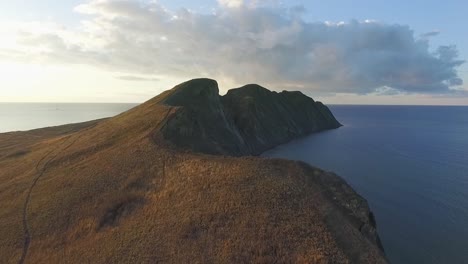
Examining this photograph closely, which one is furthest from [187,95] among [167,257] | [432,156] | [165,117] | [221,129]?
[432,156]

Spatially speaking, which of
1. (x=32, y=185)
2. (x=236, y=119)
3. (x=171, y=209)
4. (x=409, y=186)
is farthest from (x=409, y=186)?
(x=32, y=185)

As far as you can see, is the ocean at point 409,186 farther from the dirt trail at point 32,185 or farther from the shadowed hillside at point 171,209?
the dirt trail at point 32,185

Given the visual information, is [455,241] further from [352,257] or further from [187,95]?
[187,95]

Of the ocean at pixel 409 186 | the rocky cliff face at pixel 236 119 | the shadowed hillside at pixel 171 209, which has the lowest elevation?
the ocean at pixel 409 186

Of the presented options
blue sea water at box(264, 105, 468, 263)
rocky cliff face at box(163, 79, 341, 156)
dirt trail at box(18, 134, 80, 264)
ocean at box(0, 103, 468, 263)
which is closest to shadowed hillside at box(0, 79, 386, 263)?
dirt trail at box(18, 134, 80, 264)

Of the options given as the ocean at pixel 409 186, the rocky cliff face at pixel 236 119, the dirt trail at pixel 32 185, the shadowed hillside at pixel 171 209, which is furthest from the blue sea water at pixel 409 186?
the dirt trail at pixel 32 185

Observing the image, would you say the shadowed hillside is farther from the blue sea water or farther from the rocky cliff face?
the blue sea water

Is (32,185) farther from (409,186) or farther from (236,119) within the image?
(236,119)
